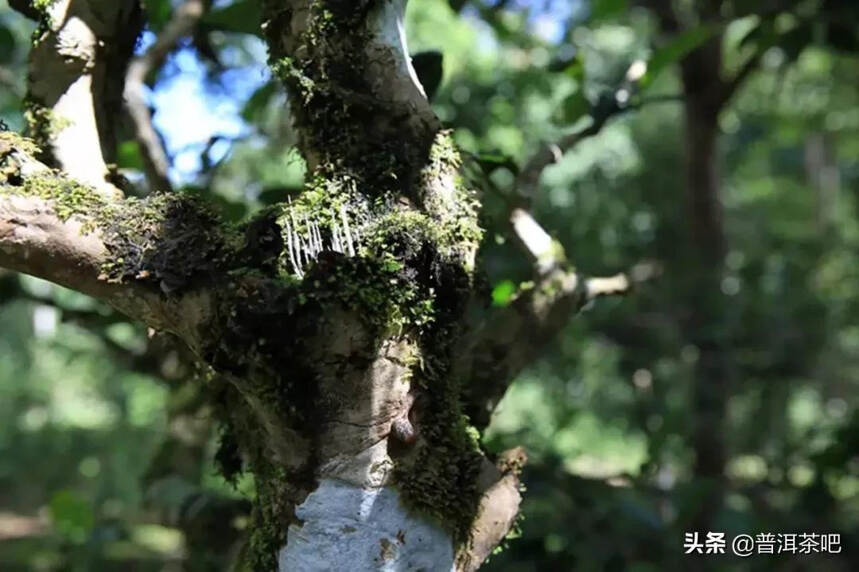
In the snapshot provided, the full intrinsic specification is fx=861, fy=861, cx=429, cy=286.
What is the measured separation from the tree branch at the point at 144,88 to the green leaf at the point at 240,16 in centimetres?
20

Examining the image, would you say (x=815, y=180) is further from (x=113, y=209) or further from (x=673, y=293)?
(x=113, y=209)

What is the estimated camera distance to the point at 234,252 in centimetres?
80

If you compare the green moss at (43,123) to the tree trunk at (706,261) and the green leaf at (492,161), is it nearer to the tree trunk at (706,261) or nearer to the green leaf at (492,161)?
the green leaf at (492,161)

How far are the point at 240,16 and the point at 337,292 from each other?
815 mm

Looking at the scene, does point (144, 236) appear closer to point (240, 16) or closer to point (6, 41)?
point (240, 16)

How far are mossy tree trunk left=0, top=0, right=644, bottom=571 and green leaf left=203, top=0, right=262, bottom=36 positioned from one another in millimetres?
499

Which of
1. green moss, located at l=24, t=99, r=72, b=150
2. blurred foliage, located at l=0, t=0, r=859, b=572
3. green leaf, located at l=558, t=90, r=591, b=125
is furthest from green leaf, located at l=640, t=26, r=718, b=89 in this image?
green moss, located at l=24, t=99, r=72, b=150

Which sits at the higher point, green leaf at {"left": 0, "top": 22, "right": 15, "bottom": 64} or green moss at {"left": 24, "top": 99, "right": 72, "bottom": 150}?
green leaf at {"left": 0, "top": 22, "right": 15, "bottom": 64}

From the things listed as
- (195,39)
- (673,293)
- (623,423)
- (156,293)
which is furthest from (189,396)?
(623,423)

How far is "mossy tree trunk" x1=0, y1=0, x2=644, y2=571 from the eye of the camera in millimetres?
774

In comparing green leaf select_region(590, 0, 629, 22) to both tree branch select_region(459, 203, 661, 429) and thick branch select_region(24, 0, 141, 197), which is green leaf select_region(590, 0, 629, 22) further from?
thick branch select_region(24, 0, 141, 197)

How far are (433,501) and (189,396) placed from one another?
1.53 m

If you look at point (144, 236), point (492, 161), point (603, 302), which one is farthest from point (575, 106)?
point (603, 302)

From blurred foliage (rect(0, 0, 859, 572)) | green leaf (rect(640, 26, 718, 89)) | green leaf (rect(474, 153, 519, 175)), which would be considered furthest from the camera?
blurred foliage (rect(0, 0, 859, 572))
